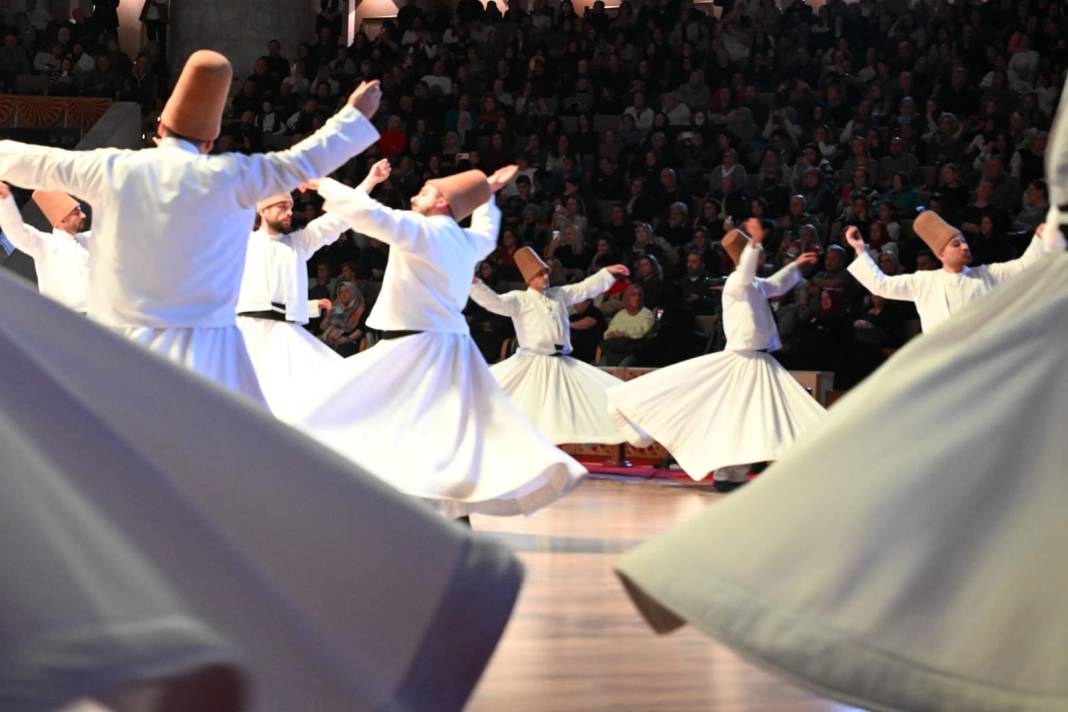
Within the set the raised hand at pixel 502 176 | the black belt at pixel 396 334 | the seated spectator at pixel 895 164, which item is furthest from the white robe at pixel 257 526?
the seated spectator at pixel 895 164

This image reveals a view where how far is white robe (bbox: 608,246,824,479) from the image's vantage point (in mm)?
10047

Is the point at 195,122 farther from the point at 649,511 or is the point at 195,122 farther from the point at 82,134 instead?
the point at 82,134

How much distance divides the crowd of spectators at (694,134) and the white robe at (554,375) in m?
1.48

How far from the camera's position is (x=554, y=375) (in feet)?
37.9

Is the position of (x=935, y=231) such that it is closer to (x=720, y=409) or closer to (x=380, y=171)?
(x=720, y=409)

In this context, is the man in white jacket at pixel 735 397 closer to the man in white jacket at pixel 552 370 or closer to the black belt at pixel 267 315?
the man in white jacket at pixel 552 370

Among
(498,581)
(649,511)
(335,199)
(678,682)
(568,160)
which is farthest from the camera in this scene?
(568,160)

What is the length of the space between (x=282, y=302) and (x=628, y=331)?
479cm

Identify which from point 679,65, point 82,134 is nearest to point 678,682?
point 679,65

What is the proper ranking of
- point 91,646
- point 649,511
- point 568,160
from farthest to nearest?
1. point 568,160
2. point 649,511
3. point 91,646

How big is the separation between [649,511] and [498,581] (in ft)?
23.6

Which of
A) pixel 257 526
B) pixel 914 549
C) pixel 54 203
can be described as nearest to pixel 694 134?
pixel 54 203

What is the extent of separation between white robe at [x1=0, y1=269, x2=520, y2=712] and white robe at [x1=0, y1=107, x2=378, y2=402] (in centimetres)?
300

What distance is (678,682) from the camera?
4262 millimetres
